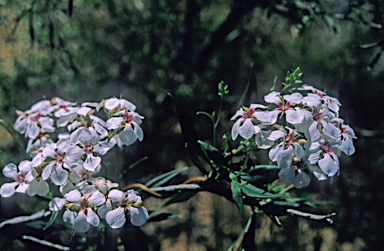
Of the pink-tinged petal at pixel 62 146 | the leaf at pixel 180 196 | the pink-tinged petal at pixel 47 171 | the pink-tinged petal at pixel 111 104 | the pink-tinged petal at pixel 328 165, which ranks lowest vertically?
the leaf at pixel 180 196

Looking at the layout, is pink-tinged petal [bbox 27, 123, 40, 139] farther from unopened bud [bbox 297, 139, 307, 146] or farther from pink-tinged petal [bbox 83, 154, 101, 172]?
unopened bud [bbox 297, 139, 307, 146]

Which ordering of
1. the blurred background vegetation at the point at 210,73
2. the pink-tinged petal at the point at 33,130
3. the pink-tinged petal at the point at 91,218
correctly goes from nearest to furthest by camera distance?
the pink-tinged petal at the point at 91,218 < the pink-tinged petal at the point at 33,130 < the blurred background vegetation at the point at 210,73

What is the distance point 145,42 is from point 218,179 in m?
0.38

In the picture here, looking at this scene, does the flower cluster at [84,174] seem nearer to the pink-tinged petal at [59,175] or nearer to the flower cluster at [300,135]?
the pink-tinged petal at [59,175]

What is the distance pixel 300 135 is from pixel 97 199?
0.75 ft

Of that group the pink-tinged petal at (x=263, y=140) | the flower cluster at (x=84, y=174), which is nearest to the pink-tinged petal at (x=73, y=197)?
the flower cluster at (x=84, y=174)

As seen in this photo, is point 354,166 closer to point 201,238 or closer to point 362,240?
point 362,240

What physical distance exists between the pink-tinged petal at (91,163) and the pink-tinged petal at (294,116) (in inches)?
8.5

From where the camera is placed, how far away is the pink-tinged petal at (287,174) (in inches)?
12.5

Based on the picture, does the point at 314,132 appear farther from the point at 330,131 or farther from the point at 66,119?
the point at 66,119

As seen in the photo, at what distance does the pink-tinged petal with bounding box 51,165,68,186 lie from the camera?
326mm

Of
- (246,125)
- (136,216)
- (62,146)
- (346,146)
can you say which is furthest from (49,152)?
(346,146)

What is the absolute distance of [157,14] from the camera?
2.15 feet

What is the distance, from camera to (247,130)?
1.03ft
